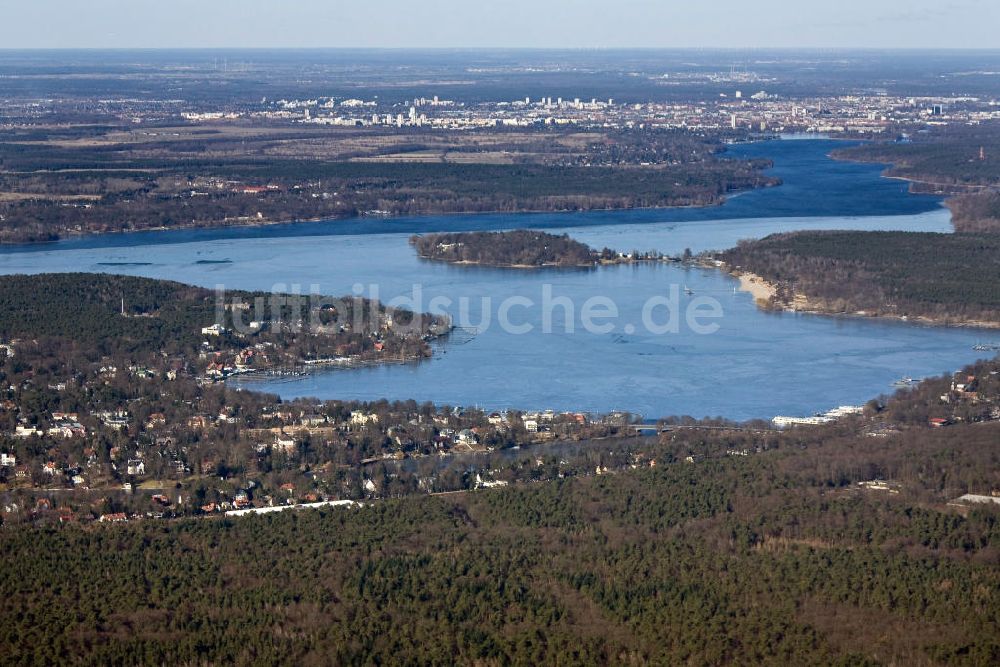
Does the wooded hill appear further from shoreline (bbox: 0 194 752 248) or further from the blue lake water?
shoreline (bbox: 0 194 752 248)

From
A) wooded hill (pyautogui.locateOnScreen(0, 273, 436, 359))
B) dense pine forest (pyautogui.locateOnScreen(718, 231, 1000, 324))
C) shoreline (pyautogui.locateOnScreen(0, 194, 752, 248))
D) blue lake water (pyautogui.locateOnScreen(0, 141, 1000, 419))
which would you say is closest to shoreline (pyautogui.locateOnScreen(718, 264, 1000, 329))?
dense pine forest (pyautogui.locateOnScreen(718, 231, 1000, 324))

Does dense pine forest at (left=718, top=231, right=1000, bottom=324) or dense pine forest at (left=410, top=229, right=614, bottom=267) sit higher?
dense pine forest at (left=718, top=231, right=1000, bottom=324)

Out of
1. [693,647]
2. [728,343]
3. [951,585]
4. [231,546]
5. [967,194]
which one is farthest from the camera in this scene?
[967,194]

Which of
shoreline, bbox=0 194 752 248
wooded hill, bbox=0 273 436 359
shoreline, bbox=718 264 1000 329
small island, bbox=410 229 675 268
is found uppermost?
wooded hill, bbox=0 273 436 359

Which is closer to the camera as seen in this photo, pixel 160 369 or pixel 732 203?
pixel 160 369

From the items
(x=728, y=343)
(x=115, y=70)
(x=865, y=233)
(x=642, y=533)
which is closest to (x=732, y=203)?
(x=865, y=233)

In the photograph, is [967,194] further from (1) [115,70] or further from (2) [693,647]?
(1) [115,70]
